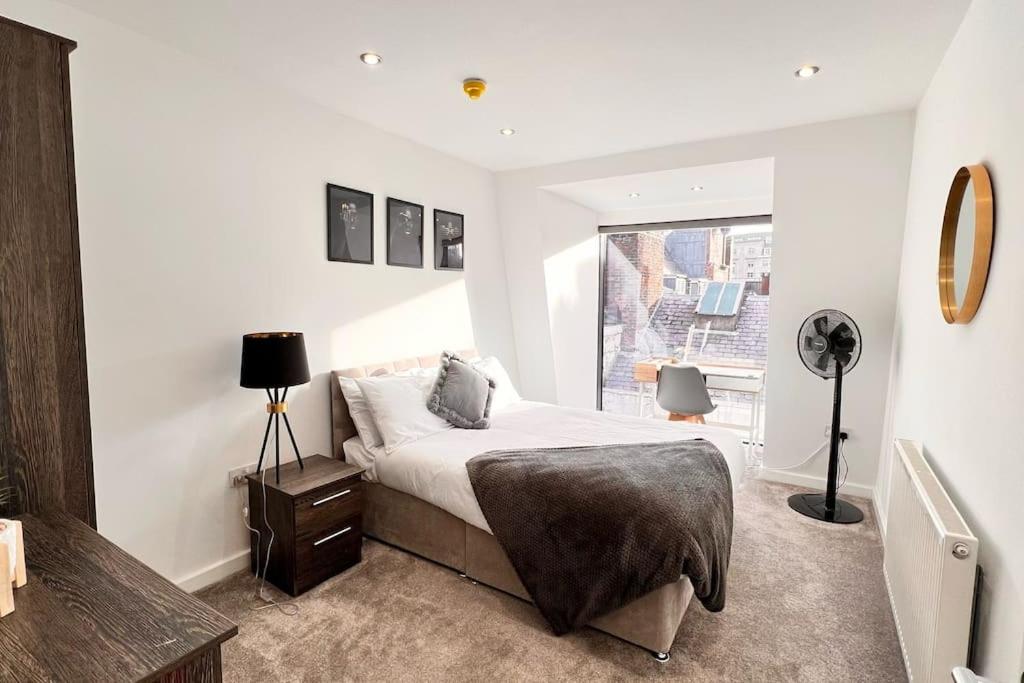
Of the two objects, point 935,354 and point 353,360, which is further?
point 353,360

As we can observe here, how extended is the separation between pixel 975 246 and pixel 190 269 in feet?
10.2

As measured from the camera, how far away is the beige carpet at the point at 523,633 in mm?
1967

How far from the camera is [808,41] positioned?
226cm

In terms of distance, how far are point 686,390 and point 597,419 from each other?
107 cm

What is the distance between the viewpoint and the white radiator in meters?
1.45

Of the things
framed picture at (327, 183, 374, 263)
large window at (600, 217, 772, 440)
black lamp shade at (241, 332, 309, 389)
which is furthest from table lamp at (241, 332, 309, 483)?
large window at (600, 217, 772, 440)

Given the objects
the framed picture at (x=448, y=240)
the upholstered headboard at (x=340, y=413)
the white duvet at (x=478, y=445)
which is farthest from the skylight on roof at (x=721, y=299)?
the upholstered headboard at (x=340, y=413)

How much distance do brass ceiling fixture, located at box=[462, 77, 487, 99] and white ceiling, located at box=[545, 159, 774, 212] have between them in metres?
1.66

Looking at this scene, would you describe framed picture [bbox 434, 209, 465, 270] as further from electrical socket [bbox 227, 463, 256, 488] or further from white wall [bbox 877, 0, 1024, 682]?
white wall [bbox 877, 0, 1024, 682]

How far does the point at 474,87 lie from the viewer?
265 centimetres

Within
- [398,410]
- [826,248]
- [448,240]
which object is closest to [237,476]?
[398,410]

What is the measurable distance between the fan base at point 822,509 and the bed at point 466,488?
0.81 meters

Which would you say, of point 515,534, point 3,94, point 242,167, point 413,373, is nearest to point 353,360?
point 413,373

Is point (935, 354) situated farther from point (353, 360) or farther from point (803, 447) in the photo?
point (353, 360)
